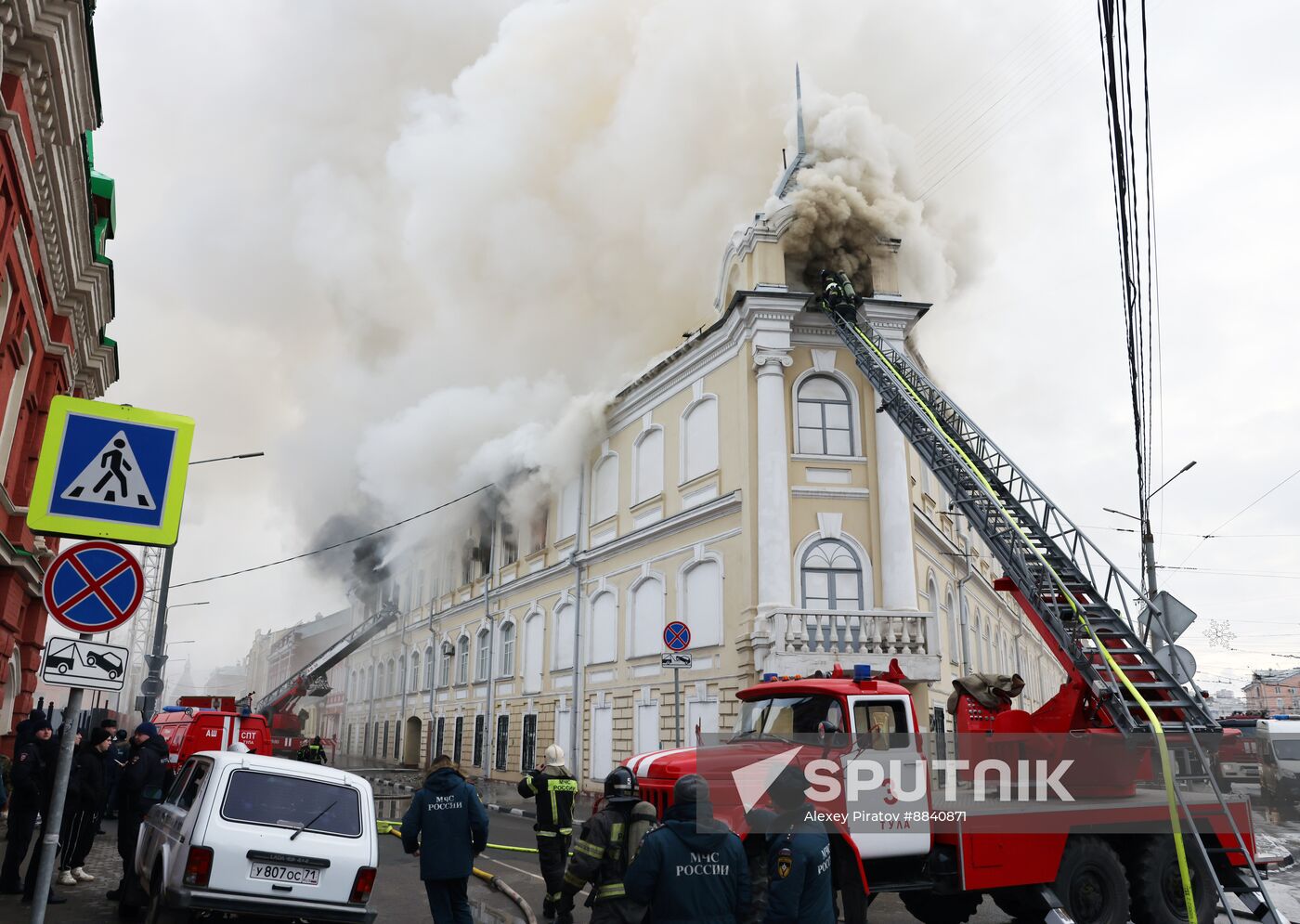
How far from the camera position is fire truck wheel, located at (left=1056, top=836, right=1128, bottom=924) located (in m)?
8.59

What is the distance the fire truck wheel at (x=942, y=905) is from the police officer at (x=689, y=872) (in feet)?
17.3

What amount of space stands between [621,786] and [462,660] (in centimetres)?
3086

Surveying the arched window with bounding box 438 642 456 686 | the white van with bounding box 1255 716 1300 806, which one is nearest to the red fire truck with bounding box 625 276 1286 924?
the white van with bounding box 1255 716 1300 806

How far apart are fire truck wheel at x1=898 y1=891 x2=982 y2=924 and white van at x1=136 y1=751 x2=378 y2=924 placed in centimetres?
518

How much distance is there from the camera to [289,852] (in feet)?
22.3

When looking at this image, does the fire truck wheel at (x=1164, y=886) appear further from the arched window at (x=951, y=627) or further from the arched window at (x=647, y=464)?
the arched window at (x=647, y=464)

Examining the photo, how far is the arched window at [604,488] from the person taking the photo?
25.6m

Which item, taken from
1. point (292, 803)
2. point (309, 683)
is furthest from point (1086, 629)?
point (309, 683)

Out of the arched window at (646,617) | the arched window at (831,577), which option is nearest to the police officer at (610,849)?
the arched window at (831,577)

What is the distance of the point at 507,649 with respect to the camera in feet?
102

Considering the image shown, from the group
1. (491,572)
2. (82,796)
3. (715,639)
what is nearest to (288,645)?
(491,572)

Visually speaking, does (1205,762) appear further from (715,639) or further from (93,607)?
(715,639)

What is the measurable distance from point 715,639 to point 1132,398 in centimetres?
1081

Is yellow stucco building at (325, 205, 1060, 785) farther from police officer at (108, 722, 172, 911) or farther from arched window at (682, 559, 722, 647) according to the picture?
police officer at (108, 722, 172, 911)
